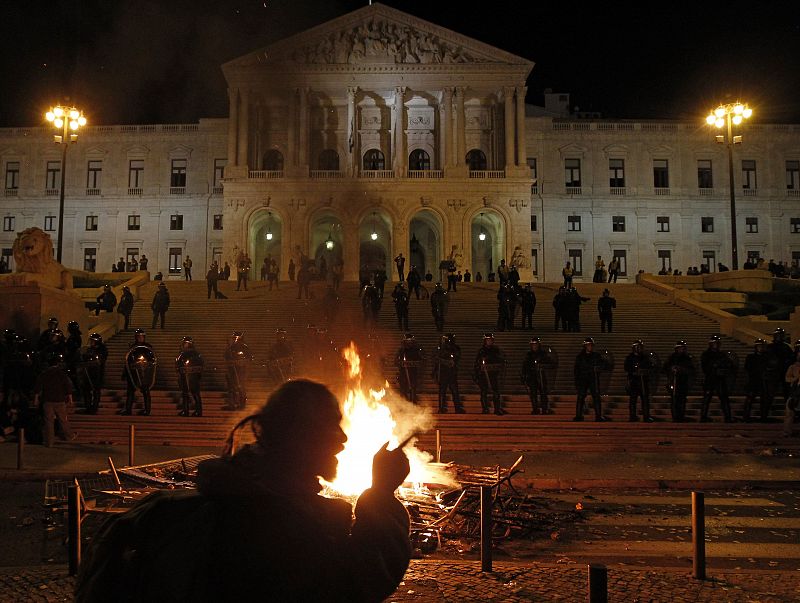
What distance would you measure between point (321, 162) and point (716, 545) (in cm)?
5084

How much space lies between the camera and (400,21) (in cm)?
5150

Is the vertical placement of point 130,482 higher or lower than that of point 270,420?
lower

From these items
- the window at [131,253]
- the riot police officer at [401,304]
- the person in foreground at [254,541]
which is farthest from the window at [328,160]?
the person in foreground at [254,541]

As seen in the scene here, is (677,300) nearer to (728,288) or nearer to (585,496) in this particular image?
(728,288)

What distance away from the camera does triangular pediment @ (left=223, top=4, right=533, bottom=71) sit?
51.4m

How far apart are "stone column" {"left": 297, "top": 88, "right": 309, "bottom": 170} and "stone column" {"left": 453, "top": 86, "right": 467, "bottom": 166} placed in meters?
10.9

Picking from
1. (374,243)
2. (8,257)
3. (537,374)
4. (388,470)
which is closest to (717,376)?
(537,374)

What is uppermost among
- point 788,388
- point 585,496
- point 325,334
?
point 325,334

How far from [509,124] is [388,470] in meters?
52.1

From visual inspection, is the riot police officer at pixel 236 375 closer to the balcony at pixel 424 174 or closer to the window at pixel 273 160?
the balcony at pixel 424 174

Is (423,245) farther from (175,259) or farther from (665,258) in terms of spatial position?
(175,259)

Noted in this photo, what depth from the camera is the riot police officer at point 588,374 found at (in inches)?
582

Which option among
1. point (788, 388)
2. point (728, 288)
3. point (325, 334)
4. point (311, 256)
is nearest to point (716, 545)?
point (788, 388)

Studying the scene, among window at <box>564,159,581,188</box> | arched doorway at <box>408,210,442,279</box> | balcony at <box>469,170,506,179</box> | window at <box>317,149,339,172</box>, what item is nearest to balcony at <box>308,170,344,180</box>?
window at <box>317,149,339,172</box>
